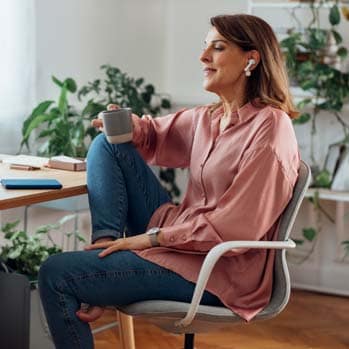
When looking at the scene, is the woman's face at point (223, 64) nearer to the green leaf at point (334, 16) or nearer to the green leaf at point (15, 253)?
the green leaf at point (15, 253)

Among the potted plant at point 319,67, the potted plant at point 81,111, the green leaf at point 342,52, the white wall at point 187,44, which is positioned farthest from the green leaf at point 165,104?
the green leaf at point 342,52

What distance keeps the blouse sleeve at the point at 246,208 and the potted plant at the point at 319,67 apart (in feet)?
4.97

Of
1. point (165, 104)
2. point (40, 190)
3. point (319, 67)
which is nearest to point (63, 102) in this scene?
point (165, 104)

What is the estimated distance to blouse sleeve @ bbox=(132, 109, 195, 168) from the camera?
7.99 feet

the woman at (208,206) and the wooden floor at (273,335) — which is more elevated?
the woman at (208,206)

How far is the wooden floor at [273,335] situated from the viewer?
315cm

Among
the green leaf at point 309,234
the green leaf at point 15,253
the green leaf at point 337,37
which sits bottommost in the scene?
the green leaf at point 309,234

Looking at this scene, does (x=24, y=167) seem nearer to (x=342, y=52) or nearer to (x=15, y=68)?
(x=15, y=68)

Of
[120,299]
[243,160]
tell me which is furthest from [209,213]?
[120,299]

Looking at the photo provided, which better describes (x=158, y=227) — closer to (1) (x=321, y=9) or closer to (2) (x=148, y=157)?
(2) (x=148, y=157)

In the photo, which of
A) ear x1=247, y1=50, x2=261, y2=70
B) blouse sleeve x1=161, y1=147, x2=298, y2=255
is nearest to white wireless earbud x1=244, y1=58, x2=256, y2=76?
ear x1=247, y1=50, x2=261, y2=70

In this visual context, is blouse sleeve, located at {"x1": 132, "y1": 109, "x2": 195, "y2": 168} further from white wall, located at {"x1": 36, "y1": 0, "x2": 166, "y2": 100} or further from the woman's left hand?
white wall, located at {"x1": 36, "y1": 0, "x2": 166, "y2": 100}

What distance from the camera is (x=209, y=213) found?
84.4 inches

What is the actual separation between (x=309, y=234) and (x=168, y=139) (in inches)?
56.2
